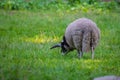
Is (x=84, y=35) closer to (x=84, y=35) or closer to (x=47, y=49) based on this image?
(x=84, y=35)

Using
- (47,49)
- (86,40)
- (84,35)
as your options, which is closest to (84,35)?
(84,35)

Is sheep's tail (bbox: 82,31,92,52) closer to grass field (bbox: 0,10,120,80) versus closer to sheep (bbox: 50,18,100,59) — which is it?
sheep (bbox: 50,18,100,59)

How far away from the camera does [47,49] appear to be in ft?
40.2

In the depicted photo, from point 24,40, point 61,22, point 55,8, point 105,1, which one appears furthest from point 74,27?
point 105,1

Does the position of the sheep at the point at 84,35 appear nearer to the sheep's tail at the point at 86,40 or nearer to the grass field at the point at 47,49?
the sheep's tail at the point at 86,40

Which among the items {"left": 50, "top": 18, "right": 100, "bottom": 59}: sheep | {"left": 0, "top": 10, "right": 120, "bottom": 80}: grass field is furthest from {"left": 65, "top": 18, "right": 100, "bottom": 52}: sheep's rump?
{"left": 0, "top": 10, "right": 120, "bottom": 80}: grass field

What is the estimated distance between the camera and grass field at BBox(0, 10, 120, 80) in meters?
9.21

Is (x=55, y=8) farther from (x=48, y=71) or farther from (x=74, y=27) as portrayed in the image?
(x=48, y=71)

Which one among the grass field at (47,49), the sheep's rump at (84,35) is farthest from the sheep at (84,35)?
the grass field at (47,49)

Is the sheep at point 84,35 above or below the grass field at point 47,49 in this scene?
above

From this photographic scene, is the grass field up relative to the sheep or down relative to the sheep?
down

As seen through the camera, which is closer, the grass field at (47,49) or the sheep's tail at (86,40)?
the grass field at (47,49)

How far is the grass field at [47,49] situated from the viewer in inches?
363

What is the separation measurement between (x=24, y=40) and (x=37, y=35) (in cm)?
83
